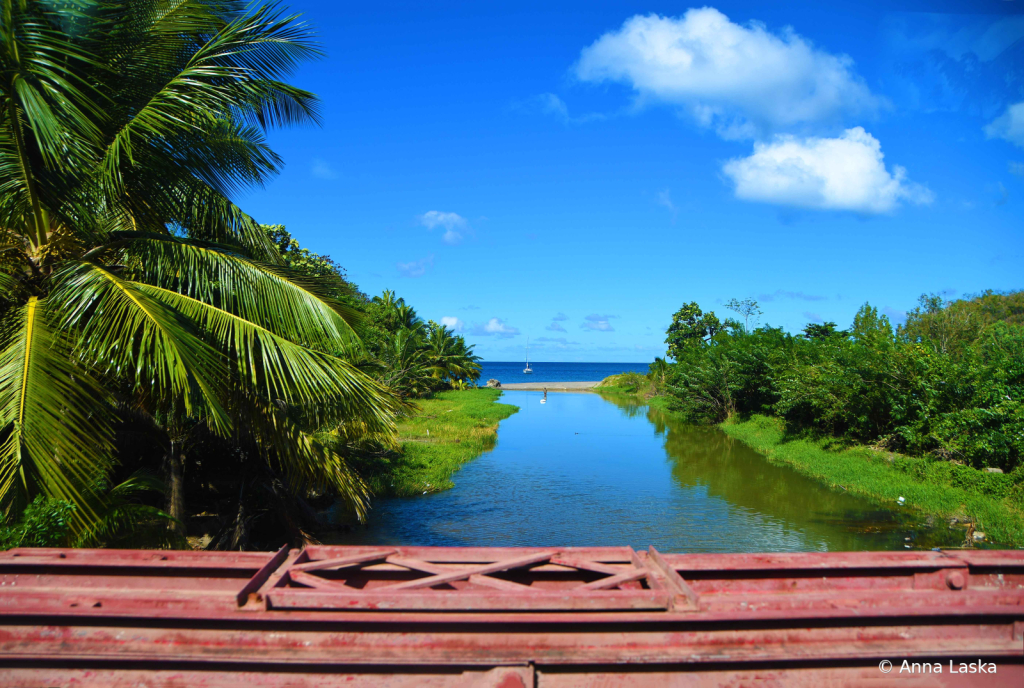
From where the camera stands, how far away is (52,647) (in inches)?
111

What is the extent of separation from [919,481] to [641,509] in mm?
6512

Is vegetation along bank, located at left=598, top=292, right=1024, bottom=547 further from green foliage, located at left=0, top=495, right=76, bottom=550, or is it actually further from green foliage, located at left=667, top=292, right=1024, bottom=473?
green foliage, located at left=0, top=495, right=76, bottom=550

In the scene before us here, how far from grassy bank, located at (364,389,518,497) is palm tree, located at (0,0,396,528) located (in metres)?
3.08

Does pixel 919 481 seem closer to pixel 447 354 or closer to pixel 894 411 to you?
pixel 894 411

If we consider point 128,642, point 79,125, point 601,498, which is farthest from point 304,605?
point 601,498

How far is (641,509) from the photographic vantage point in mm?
13750

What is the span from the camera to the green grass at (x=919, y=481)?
11.1 meters

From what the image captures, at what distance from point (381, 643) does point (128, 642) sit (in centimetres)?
118

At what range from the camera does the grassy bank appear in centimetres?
1497

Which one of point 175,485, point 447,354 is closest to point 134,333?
point 175,485

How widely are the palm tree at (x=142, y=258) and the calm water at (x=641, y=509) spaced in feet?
19.5

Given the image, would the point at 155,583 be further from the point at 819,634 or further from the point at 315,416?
the point at 819,634

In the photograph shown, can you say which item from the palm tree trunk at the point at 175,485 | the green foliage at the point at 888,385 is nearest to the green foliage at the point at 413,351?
the palm tree trunk at the point at 175,485

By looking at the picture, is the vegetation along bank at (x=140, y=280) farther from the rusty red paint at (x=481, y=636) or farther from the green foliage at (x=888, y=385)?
the green foliage at (x=888, y=385)
